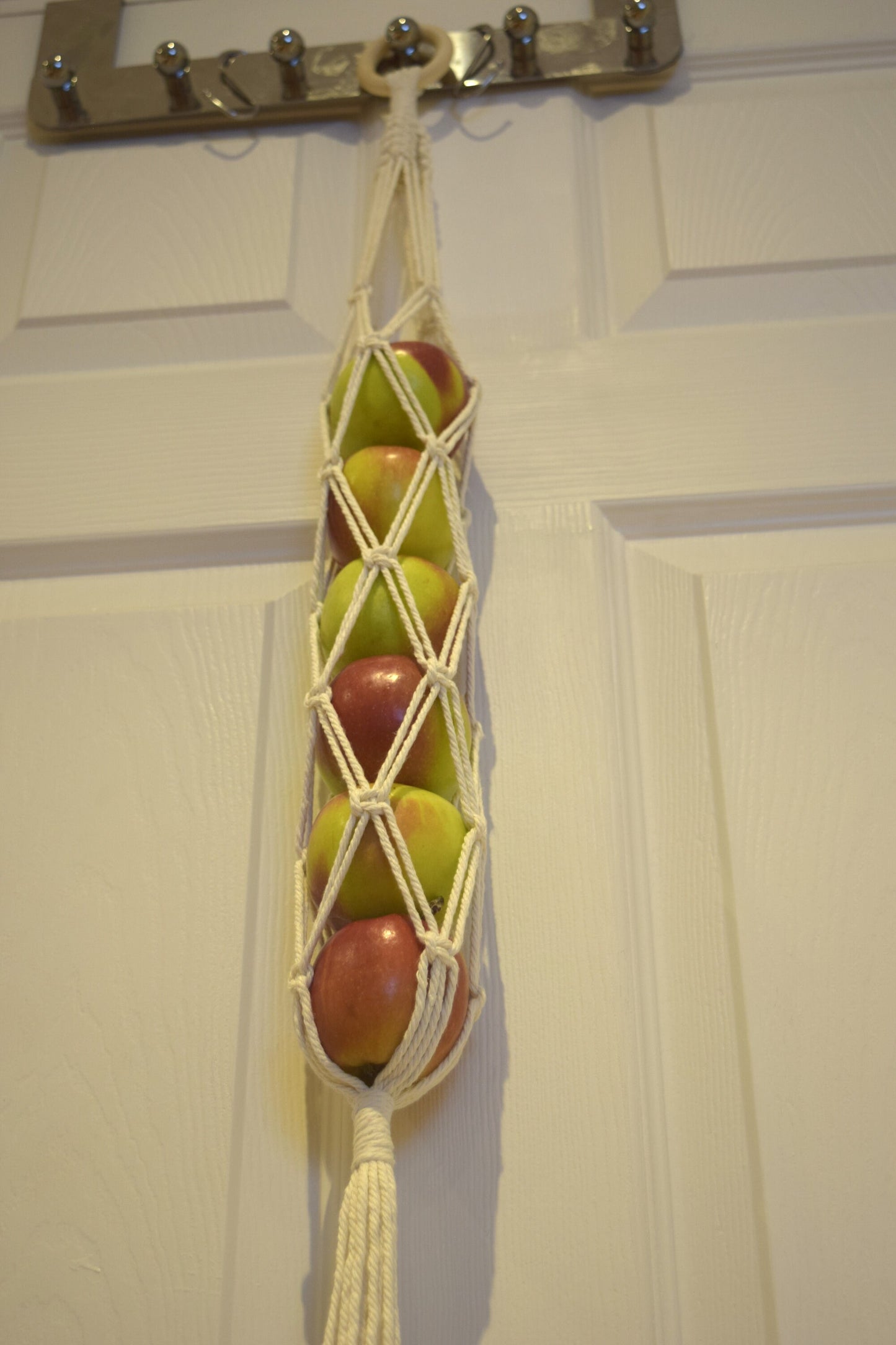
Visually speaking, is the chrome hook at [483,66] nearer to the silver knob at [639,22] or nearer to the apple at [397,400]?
the silver knob at [639,22]

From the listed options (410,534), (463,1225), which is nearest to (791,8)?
(410,534)

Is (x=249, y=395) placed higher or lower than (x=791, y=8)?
lower

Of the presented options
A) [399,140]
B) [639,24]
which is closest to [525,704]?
[399,140]

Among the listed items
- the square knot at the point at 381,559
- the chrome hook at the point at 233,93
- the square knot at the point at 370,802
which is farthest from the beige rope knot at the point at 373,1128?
the chrome hook at the point at 233,93

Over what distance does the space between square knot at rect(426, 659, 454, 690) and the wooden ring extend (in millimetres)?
460

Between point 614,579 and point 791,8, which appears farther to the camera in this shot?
point 791,8

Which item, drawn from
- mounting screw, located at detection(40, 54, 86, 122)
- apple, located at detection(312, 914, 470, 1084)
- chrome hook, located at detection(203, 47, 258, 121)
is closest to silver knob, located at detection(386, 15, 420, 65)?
chrome hook, located at detection(203, 47, 258, 121)

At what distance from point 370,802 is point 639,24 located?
61cm

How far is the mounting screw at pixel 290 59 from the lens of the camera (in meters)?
0.73

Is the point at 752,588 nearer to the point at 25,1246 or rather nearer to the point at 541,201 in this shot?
the point at 541,201

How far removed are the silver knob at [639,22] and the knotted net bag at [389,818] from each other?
0.25 m

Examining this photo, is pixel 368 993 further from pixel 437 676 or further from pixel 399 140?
pixel 399 140

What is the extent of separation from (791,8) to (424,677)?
25.1 inches

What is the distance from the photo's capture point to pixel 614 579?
60cm
